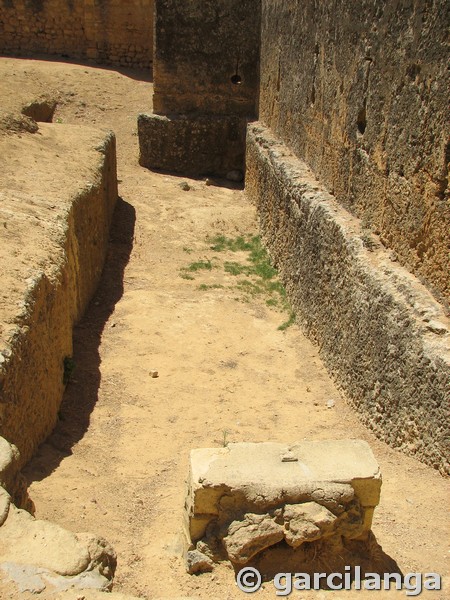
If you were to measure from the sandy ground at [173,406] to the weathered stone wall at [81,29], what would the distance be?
20.6 feet

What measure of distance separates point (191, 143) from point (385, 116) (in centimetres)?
656

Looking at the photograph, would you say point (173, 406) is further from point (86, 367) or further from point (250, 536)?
point (250, 536)

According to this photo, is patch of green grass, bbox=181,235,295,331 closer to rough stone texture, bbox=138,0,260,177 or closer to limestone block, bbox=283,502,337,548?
rough stone texture, bbox=138,0,260,177

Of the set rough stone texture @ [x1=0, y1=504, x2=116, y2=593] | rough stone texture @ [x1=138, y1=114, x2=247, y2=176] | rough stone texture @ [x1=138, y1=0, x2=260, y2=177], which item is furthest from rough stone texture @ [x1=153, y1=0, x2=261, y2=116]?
rough stone texture @ [x1=0, y1=504, x2=116, y2=593]

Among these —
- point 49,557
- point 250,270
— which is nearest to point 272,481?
point 49,557

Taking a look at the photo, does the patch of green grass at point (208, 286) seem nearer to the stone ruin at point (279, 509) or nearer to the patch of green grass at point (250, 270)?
the patch of green grass at point (250, 270)

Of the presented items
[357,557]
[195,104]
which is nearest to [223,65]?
[195,104]

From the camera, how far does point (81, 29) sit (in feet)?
46.8

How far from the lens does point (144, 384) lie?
5.41 metres

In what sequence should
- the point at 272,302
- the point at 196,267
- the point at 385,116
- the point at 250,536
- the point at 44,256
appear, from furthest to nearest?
1. the point at 196,267
2. the point at 272,302
3. the point at 44,256
4. the point at 385,116
5. the point at 250,536

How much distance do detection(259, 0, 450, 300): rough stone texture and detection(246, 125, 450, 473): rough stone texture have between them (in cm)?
16

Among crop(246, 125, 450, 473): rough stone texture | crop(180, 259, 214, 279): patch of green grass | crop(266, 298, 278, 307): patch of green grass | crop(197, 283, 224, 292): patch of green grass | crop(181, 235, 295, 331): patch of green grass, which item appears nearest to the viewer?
crop(246, 125, 450, 473): rough stone texture

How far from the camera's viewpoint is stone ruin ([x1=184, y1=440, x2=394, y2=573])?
2.98 metres

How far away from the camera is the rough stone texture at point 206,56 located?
34.4ft
